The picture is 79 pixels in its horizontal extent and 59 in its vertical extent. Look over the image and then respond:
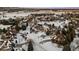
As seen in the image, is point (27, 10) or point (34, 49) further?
point (27, 10)

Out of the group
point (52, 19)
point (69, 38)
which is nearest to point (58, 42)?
point (69, 38)

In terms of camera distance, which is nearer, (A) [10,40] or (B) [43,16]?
(A) [10,40]
